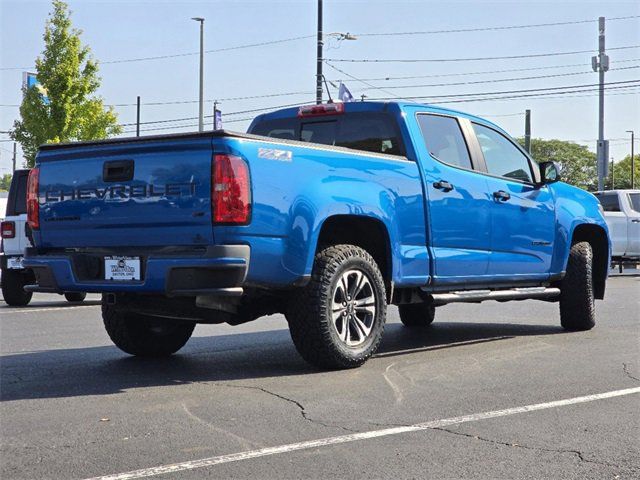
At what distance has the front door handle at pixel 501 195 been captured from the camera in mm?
8578

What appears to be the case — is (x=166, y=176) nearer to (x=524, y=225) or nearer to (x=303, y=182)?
(x=303, y=182)

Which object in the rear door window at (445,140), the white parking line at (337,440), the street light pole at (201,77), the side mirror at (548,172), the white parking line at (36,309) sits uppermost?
the street light pole at (201,77)

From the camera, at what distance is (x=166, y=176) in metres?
6.38

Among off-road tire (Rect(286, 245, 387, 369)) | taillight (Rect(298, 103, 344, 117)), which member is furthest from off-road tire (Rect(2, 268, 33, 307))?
off-road tire (Rect(286, 245, 387, 369))

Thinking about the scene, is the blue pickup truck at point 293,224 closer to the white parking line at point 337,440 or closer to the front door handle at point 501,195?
the front door handle at point 501,195

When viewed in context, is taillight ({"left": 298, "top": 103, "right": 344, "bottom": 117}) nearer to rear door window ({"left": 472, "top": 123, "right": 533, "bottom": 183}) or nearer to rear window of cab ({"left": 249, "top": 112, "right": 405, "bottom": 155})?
rear window of cab ({"left": 249, "top": 112, "right": 405, "bottom": 155})

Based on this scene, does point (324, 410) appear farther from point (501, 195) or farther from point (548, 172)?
point (548, 172)

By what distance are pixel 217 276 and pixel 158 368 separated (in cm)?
144

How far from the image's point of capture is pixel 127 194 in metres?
6.54

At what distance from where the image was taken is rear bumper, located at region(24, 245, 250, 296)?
6.17 meters

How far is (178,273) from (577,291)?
4850mm

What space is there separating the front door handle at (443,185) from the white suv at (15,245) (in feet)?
25.2

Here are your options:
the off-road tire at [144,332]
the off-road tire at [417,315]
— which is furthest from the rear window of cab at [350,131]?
the off-road tire at [417,315]

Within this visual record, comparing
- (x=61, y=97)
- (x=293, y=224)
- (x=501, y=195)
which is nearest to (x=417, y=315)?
(x=501, y=195)
